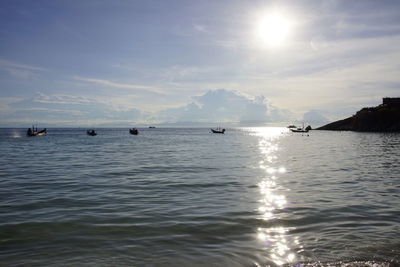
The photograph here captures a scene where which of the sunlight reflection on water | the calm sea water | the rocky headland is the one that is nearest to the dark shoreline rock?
the rocky headland

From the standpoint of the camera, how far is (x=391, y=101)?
144 m

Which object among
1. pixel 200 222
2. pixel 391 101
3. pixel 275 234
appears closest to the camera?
pixel 275 234

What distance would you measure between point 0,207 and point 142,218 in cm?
634

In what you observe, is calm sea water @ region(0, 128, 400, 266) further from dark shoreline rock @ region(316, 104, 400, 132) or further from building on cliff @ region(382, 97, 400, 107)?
building on cliff @ region(382, 97, 400, 107)

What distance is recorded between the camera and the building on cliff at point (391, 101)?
14155 centimetres

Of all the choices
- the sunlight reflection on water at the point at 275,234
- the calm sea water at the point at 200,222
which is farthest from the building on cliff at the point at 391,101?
the sunlight reflection on water at the point at 275,234

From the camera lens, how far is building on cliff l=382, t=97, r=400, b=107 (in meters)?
142

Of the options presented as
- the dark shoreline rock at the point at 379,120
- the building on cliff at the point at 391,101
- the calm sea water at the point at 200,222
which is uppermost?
the building on cliff at the point at 391,101

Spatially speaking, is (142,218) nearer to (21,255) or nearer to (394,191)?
(21,255)

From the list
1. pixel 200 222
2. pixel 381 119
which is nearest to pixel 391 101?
pixel 381 119

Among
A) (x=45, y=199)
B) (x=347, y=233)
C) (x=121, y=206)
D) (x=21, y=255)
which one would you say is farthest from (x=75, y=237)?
(x=347, y=233)

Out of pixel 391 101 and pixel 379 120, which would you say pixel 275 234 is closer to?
pixel 379 120

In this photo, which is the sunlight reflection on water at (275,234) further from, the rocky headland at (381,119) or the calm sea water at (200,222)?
the rocky headland at (381,119)

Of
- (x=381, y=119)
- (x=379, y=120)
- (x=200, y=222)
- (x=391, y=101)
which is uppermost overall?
(x=391, y=101)
